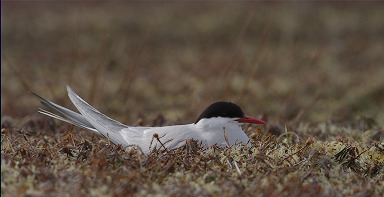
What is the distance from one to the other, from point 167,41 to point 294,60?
4.09 metres

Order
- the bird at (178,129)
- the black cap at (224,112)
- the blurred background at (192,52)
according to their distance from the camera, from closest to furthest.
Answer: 1. the bird at (178,129)
2. the black cap at (224,112)
3. the blurred background at (192,52)

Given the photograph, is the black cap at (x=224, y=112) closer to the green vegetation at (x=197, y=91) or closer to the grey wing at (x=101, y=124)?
the green vegetation at (x=197, y=91)

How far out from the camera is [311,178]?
1.81 metres

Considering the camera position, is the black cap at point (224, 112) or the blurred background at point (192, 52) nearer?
the black cap at point (224, 112)

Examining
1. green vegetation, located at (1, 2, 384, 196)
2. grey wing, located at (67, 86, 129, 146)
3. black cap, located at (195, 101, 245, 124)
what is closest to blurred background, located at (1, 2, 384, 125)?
green vegetation, located at (1, 2, 384, 196)

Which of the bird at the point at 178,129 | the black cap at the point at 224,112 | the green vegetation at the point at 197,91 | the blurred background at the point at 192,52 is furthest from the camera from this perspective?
the blurred background at the point at 192,52

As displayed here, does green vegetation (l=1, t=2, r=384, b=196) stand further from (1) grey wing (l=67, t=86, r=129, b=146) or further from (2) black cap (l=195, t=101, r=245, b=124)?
(2) black cap (l=195, t=101, r=245, b=124)

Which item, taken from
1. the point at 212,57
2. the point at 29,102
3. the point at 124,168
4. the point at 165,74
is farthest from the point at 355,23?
the point at 124,168

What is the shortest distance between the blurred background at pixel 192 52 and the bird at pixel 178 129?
9.71ft

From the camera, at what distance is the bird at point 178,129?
8.18 ft

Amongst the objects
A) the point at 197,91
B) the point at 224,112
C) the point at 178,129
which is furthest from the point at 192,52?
the point at 178,129

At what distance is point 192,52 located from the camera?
10164mm

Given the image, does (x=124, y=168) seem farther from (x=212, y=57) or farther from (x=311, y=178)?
(x=212, y=57)

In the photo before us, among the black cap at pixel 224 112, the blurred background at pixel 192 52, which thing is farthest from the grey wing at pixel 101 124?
the blurred background at pixel 192 52
